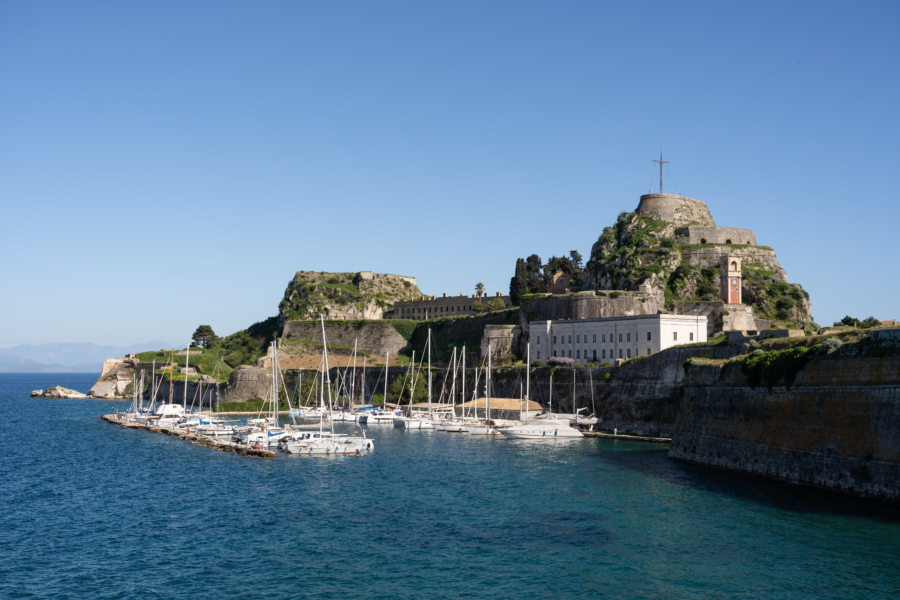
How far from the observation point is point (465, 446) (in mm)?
65062

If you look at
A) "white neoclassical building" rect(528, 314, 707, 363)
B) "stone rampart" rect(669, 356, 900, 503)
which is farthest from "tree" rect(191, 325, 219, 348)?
"stone rampart" rect(669, 356, 900, 503)

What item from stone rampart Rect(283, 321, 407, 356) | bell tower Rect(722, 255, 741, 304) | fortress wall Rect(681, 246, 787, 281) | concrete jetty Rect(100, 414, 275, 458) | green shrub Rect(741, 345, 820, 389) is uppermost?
fortress wall Rect(681, 246, 787, 281)

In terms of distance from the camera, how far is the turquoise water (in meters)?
28.0

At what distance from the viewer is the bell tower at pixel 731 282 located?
A: 88.2 meters

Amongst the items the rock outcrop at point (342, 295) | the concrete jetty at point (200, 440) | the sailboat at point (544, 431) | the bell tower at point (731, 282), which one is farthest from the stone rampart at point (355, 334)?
the sailboat at point (544, 431)

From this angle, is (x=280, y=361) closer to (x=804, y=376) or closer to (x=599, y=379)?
(x=599, y=379)

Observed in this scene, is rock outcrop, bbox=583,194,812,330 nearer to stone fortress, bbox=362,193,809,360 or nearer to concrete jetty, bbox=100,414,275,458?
stone fortress, bbox=362,193,809,360

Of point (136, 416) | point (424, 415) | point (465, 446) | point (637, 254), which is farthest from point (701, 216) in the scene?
point (136, 416)

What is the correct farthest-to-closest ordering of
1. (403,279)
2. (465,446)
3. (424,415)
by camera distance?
(403,279) < (424,415) < (465,446)

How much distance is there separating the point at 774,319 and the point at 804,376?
4739 centimetres

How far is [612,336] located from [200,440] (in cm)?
4223

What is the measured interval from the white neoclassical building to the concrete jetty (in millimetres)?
38818

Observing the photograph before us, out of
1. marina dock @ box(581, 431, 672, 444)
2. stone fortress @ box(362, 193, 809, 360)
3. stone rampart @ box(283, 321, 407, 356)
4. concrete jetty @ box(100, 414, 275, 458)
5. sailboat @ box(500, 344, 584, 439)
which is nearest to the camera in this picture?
concrete jetty @ box(100, 414, 275, 458)

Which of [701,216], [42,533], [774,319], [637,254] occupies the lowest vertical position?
[42,533]
